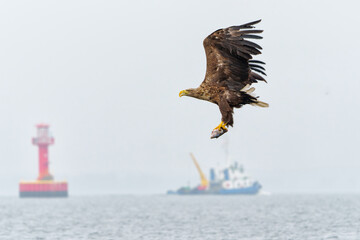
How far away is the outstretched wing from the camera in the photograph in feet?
42.5

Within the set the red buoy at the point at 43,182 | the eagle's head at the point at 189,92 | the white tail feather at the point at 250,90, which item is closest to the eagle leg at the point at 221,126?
the white tail feather at the point at 250,90

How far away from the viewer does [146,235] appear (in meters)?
61.4

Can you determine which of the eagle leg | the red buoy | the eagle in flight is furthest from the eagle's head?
the red buoy

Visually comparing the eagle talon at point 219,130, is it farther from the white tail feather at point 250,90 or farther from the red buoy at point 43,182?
the red buoy at point 43,182

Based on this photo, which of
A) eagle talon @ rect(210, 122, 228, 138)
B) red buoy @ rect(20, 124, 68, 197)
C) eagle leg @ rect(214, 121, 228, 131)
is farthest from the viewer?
red buoy @ rect(20, 124, 68, 197)

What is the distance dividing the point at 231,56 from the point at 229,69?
0.87 ft

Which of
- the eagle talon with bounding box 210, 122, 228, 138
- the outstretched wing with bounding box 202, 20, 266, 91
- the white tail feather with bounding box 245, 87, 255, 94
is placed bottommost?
the eagle talon with bounding box 210, 122, 228, 138

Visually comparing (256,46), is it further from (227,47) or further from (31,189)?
(31,189)

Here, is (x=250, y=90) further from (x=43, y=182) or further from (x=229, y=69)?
(x=43, y=182)

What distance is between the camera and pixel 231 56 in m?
13.2

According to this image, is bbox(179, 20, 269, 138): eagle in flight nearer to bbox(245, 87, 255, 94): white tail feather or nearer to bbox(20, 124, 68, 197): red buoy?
bbox(245, 87, 255, 94): white tail feather

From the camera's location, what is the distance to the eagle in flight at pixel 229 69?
1284 centimetres

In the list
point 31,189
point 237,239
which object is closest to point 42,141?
point 31,189

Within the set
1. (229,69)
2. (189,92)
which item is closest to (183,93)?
(189,92)
